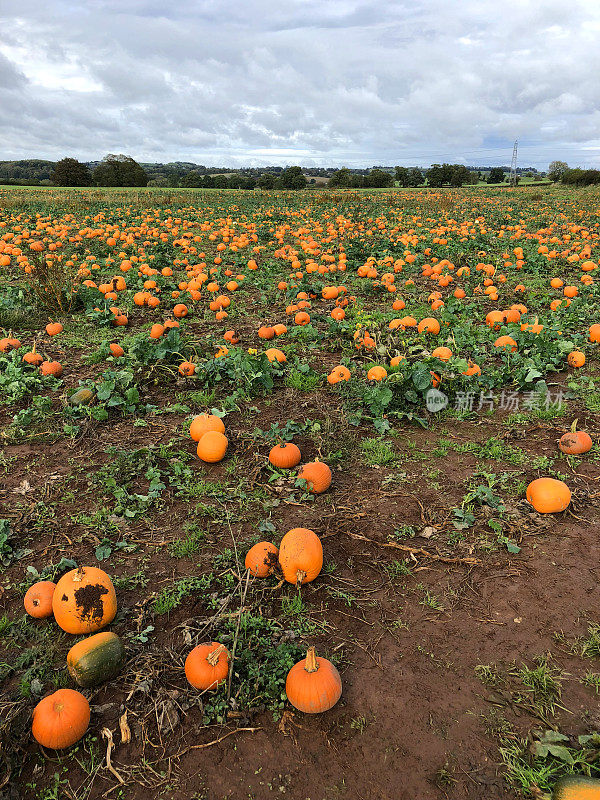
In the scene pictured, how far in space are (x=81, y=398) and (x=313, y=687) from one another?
4679mm

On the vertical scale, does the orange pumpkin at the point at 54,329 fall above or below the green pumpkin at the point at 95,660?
above

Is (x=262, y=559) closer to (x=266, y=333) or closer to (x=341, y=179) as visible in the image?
(x=266, y=333)

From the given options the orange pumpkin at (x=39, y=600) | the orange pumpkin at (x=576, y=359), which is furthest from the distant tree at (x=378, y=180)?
the orange pumpkin at (x=39, y=600)

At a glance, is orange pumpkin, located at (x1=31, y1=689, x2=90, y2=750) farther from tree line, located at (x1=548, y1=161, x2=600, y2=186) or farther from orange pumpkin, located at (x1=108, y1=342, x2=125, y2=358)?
tree line, located at (x1=548, y1=161, x2=600, y2=186)

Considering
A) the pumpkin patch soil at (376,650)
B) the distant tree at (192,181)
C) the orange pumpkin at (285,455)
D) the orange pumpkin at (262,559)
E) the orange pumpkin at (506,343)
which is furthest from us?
the distant tree at (192,181)

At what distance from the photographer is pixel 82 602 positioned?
3.26 meters

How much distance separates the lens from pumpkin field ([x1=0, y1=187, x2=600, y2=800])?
2.67 m

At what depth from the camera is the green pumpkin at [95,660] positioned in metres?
2.98

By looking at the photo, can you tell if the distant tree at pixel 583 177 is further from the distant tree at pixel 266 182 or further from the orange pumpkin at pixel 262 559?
the orange pumpkin at pixel 262 559

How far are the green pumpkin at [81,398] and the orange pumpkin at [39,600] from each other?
3.03 metres

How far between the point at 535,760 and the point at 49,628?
321 centimetres

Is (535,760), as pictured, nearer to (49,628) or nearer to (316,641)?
(316,641)

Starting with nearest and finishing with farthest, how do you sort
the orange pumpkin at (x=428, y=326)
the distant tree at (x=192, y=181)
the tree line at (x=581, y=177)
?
the orange pumpkin at (x=428, y=326), the tree line at (x=581, y=177), the distant tree at (x=192, y=181)

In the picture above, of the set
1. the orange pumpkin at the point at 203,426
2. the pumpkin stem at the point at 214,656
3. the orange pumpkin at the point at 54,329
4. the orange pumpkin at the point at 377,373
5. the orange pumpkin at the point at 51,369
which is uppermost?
the orange pumpkin at the point at 54,329
